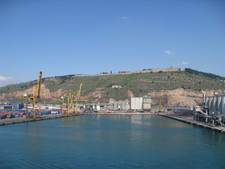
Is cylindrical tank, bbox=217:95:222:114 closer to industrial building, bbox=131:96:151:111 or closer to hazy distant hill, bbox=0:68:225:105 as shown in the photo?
industrial building, bbox=131:96:151:111

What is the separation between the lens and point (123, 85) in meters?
125

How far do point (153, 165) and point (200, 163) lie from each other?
11.5 feet

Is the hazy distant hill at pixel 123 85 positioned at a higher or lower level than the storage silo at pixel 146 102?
higher

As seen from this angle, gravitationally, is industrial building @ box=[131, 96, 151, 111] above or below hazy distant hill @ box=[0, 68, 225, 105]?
below

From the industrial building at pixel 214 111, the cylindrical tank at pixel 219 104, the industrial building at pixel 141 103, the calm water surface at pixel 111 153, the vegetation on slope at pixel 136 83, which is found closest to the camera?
the calm water surface at pixel 111 153

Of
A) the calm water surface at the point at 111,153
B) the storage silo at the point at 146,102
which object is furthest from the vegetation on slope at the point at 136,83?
the calm water surface at the point at 111,153

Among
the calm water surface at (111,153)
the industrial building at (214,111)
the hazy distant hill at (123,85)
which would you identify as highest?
the hazy distant hill at (123,85)

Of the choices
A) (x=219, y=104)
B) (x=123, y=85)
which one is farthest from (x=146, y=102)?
(x=219, y=104)

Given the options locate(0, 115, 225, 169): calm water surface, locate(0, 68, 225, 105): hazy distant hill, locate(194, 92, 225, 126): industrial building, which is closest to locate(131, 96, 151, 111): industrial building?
locate(0, 68, 225, 105): hazy distant hill

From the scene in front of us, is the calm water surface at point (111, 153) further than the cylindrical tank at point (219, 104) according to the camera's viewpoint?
No

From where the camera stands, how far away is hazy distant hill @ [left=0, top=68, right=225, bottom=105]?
117062mm

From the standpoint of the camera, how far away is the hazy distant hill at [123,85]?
117m

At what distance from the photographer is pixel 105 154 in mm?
23688

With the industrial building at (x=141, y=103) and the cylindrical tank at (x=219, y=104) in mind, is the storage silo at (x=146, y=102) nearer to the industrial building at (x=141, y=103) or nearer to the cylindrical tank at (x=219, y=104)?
the industrial building at (x=141, y=103)
